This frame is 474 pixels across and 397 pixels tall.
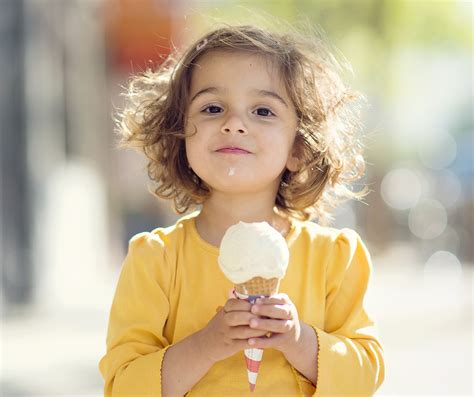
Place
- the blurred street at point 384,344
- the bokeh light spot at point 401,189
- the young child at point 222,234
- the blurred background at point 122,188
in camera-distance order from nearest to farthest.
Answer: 1. the young child at point 222,234
2. the blurred street at point 384,344
3. the blurred background at point 122,188
4. the bokeh light spot at point 401,189

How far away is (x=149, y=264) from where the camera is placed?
2.56 metres

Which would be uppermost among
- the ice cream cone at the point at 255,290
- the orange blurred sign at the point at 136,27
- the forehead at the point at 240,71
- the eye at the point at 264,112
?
the orange blurred sign at the point at 136,27

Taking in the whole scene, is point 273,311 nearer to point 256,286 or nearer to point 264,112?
point 256,286

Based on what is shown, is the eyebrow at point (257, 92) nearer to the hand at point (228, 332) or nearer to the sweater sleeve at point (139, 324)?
the sweater sleeve at point (139, 324)

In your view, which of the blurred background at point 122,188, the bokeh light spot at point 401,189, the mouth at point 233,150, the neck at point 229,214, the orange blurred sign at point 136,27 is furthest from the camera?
the bokeh light spot at point 401,189

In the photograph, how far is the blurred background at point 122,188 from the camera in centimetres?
640

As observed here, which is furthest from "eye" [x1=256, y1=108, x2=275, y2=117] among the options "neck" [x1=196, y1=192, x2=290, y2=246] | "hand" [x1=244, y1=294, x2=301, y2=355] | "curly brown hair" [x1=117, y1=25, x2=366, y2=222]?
"hand" [x1=244, y1=294, x2=301, y2=355]

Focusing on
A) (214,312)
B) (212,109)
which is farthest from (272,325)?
(212,109)

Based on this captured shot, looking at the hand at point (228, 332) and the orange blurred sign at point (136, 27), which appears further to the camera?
the orange blurred sign at point (136, 27)

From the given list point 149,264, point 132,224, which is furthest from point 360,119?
point 132,224

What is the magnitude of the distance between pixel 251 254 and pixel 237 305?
0.13m

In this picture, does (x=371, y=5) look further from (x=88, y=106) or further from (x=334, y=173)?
(x=334, y=173)

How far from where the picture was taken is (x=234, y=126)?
8.21 feet

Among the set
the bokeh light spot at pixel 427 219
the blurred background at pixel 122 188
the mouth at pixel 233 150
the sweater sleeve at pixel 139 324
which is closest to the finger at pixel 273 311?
the sweater sleeve at pixel 139 324
